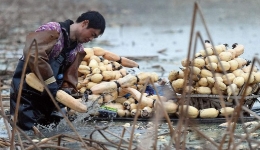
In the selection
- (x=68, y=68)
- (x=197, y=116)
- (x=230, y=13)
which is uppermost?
(x=230, y=13)

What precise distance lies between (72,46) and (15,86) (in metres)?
0.72

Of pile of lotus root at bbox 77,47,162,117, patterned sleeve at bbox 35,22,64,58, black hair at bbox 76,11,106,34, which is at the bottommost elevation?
pile of lotus root at bbox 77,47,162,117

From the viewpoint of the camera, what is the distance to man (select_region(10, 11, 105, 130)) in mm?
6543

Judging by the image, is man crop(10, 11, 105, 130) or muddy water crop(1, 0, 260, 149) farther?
muddy water crop(1, 0, 260, 149)

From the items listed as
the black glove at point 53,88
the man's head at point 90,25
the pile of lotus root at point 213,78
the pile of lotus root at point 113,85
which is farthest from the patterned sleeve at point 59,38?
the pile of lotus root at point 213,78

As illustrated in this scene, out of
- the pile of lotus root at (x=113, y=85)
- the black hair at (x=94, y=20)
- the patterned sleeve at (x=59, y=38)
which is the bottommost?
the pile of lotus root at (x=113, y=85)

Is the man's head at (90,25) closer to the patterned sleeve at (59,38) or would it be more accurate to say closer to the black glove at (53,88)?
the patterned sleeve at (59,38)

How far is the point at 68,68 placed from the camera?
23.7 ft

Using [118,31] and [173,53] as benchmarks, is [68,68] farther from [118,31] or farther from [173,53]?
[118,31]

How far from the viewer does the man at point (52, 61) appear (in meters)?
6.54

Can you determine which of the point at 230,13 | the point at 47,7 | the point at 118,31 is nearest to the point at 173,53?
the point at 118,31

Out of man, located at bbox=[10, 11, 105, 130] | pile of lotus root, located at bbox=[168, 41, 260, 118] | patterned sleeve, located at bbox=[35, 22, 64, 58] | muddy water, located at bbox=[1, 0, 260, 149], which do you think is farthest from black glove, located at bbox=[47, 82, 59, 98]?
pile of lotus root, located at bbox=[168, 41, 260, 118]

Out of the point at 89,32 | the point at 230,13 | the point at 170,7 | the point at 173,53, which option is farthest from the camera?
the point at 170,7

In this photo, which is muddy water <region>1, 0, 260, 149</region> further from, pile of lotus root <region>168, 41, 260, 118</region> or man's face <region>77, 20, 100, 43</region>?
man's face <region>77, 20, 100, 43</region>
